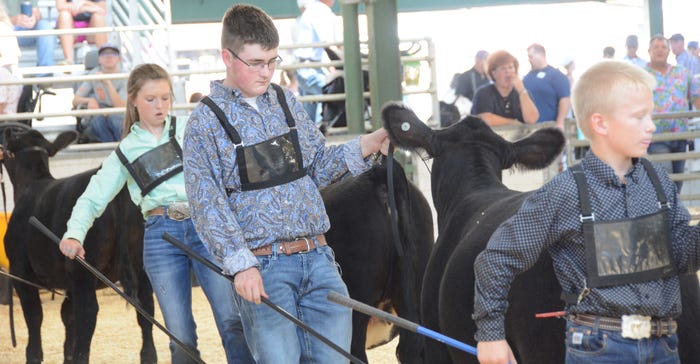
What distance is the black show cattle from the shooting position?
135 inches

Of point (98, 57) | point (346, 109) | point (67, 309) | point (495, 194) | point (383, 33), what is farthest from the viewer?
point (98, 57)

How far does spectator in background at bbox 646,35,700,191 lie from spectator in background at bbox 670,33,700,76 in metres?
4.74

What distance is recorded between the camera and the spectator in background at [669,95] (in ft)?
41.6

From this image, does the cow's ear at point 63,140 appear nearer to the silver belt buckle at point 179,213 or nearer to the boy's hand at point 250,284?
the silver belt buckle at point 179,213

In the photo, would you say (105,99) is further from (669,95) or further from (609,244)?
(609,244)

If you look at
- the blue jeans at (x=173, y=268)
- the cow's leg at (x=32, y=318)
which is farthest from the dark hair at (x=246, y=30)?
the cow's leg at (x=32, y=318)

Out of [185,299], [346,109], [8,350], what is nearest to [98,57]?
[346,109]

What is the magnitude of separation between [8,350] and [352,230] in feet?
15.9

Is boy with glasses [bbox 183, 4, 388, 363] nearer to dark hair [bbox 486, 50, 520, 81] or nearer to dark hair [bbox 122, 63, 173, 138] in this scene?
dark hair [bbox 122, 63, 173, 138]

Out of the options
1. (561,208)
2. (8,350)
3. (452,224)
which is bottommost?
(8,350)

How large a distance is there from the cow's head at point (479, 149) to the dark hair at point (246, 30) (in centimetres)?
96

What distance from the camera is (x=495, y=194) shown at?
174 inches

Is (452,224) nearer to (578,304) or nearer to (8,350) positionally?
(578,304)

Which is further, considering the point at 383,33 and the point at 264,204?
the point at 383,33
